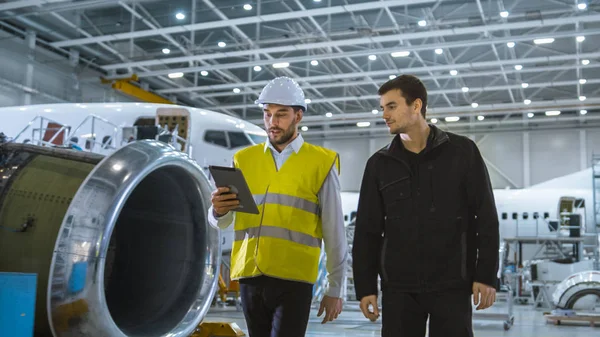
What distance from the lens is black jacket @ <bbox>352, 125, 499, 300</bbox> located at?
3410mm

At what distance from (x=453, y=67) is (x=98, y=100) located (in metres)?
16.7

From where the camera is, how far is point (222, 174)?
3.34m

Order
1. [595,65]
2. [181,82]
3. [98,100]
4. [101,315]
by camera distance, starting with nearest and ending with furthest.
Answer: [101,315], [595,65], [98,100], [181,82]

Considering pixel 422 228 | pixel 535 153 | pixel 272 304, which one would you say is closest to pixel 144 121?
pixel 272 304

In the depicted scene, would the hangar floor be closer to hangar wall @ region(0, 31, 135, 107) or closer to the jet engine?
the jet engine

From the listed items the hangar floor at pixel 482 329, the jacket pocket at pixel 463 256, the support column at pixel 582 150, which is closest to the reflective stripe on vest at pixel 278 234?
the jacket pocket at pixel 463 256

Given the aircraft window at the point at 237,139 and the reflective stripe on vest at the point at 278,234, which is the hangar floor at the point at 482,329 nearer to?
the aircraft window at the point at 237,139

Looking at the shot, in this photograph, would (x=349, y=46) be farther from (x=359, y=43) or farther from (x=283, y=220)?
(x=283, y=220)

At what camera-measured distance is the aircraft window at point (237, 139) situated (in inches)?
658

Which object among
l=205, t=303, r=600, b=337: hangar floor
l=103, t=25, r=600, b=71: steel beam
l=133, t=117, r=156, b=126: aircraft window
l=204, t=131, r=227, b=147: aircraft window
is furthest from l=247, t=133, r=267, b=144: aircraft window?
l=103, t=25, r=600, b=71: steel beam

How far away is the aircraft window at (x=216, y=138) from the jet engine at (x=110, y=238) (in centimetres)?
1173

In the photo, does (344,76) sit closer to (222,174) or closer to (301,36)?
(301,36)

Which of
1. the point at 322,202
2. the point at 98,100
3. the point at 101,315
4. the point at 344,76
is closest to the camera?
the point at 101,315

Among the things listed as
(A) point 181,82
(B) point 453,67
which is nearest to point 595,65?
(B) point 453,67
